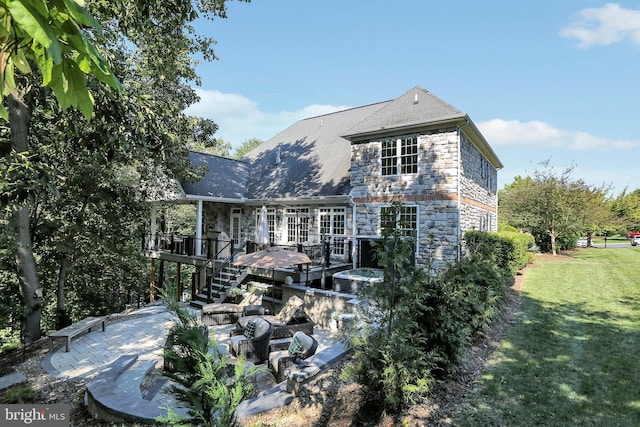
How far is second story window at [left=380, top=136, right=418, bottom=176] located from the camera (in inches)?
510

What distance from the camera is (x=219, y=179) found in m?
17.7

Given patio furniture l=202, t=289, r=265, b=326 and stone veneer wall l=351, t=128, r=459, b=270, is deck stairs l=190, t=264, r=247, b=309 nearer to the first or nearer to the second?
patio furniture l=202, t=289, r=265, b=326

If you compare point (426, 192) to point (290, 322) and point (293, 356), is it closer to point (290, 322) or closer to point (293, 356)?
point (290, 322)

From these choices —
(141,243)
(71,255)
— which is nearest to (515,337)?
(71,255)

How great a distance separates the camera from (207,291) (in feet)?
40.2

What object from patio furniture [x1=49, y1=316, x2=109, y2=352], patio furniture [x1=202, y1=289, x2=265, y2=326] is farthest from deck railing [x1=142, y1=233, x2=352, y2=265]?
patio furniture [x1=49, y1=316, x2=109, y2=352]

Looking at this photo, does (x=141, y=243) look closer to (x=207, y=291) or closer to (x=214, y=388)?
(x=207, y=291)

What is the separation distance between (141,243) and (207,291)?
361 inches

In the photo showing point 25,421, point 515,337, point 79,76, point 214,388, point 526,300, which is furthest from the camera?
point 526,300

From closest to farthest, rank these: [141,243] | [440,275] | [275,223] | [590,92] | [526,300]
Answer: [440,275] < [526,300] < [590,92] < [275,223] < [141,243]

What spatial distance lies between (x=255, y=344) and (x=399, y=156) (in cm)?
960

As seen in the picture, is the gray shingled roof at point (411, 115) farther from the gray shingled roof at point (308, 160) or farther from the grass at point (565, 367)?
the grass at point (565, 367)

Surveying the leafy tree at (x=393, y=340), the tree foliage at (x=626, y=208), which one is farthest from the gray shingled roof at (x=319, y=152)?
the tree foliage at (x=626, y=208)

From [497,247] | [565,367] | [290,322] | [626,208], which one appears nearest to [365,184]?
[497,247]
